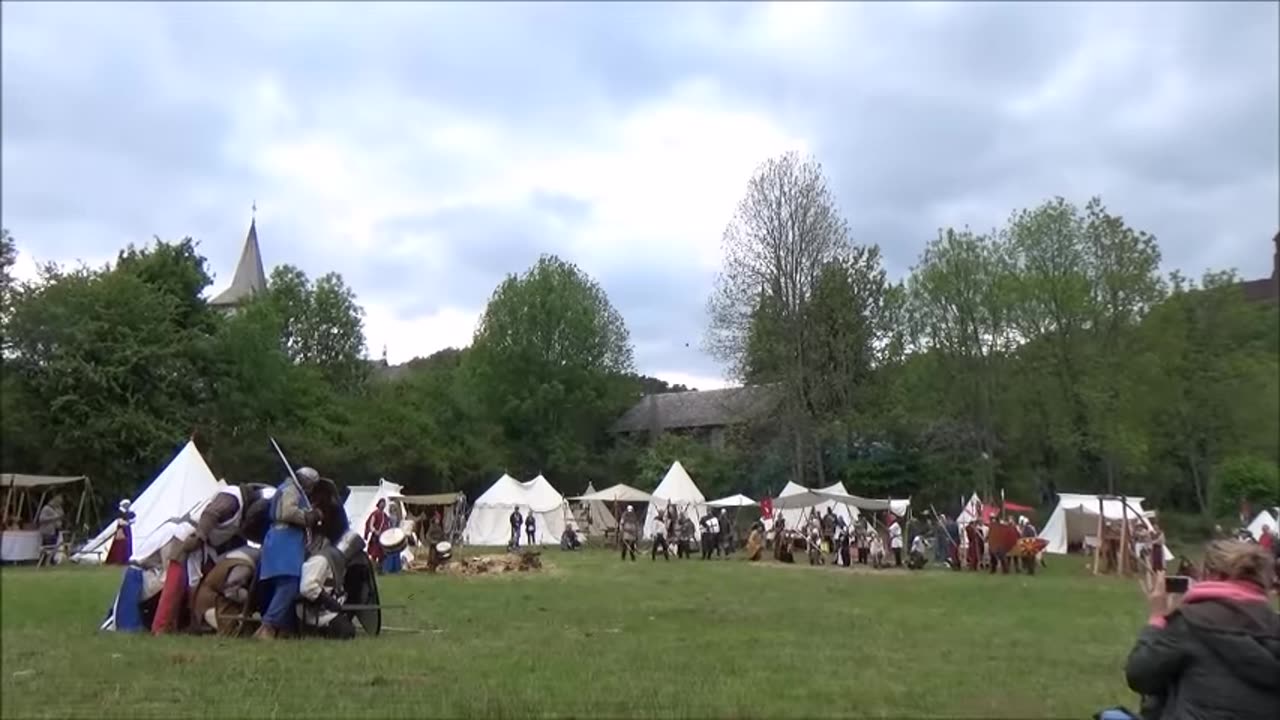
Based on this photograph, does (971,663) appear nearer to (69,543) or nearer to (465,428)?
(69,543)

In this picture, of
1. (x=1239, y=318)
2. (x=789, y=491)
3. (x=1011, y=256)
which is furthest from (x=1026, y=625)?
(x=1011, y=256)

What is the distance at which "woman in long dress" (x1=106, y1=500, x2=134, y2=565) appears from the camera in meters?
21.7

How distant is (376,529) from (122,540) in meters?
5.47

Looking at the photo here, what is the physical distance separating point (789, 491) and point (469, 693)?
94.5 feet

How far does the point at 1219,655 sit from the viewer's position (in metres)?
4.02

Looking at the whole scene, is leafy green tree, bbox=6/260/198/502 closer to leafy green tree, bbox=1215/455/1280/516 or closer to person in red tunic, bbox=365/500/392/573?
person in red tunic, bbox=365/500/392/573

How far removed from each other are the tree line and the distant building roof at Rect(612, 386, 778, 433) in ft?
6.63

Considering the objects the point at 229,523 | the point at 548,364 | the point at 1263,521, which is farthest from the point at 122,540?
the point at 548,364

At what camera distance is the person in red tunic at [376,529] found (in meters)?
24.7

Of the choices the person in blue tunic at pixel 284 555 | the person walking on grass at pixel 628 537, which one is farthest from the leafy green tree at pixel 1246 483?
the person in blue tunic at pixel 284 555

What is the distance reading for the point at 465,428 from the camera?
62.9 metres

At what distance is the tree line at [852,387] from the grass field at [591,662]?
22.8 metres

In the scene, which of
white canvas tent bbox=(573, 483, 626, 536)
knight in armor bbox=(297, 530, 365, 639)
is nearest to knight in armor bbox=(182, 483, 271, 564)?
knight in armor bbox=(297, 530, 365, 639)

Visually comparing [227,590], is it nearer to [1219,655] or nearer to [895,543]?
[1219,655]
